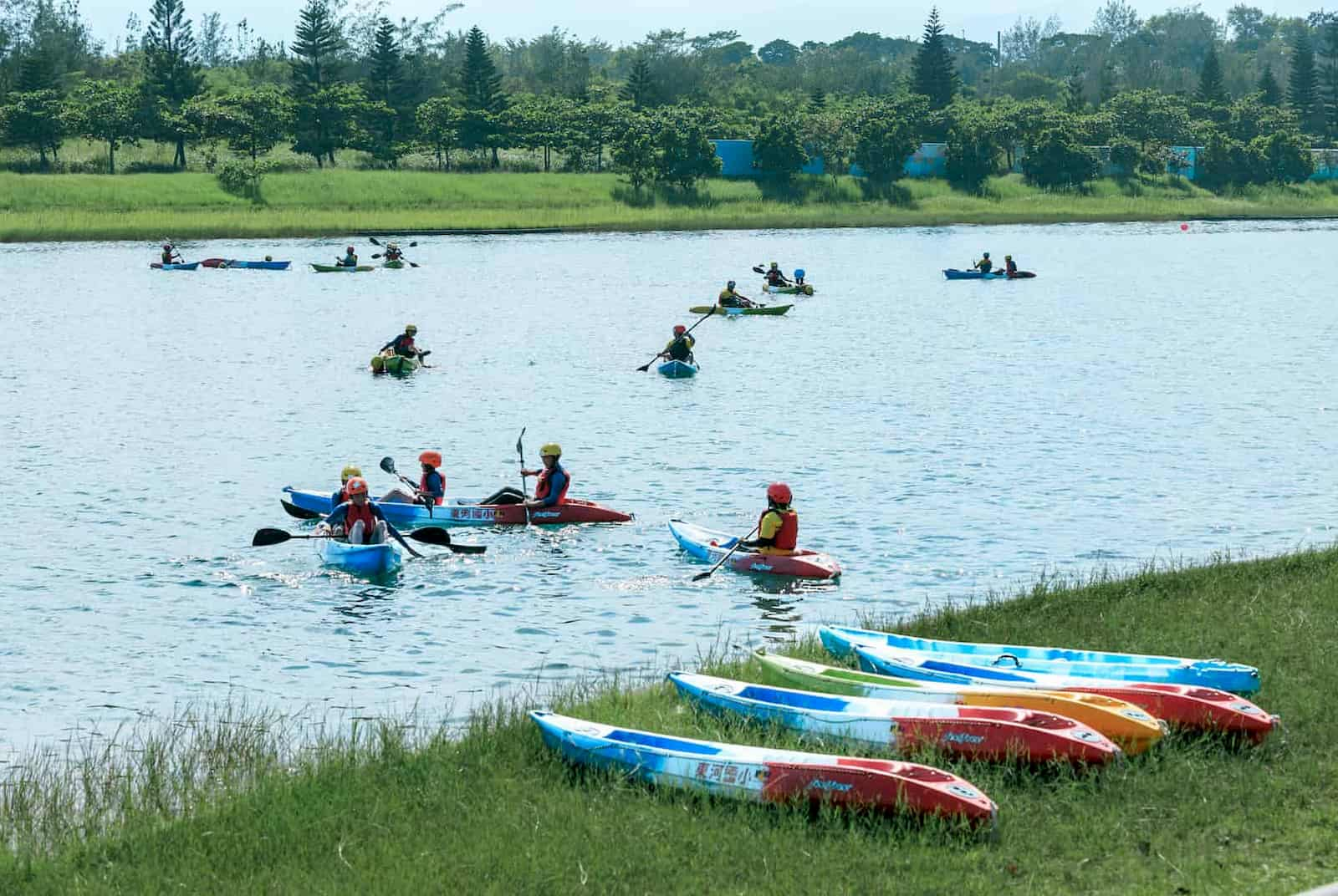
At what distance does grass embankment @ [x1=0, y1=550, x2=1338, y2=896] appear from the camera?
12805 millimetres

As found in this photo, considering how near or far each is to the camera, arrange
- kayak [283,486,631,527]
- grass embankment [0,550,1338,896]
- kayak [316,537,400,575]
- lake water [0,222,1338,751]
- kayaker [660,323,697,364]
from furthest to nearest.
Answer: kayaker [660,323,697,364]
kayak [283,486,631,527]
kayak [316,537,400,575]
lake water [0,222,1338,751]
grass embankment [0,550,1338,896]

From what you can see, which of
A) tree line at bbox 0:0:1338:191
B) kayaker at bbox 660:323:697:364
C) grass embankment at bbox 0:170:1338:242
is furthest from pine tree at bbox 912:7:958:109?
kayaker at bbox 660:323:697:364

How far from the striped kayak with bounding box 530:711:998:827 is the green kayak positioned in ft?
231

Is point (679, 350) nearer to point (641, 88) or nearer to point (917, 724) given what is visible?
point (917, 724)

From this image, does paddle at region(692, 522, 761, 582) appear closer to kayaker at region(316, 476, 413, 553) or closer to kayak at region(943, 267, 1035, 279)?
kayaker at region(316, 476, 413, 553)

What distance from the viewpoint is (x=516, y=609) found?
24688 millimetres

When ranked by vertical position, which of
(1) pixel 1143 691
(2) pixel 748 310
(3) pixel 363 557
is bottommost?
(3) pixel 363 557

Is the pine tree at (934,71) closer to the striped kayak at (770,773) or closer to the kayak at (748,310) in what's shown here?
the kayak at (748,310)

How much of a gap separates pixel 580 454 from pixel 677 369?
13.9m

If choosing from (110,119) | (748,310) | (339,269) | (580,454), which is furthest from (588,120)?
(580,454)

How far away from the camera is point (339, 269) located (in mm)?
85562

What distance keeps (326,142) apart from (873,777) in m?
122

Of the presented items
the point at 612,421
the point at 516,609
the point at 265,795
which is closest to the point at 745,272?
the point at 612,421

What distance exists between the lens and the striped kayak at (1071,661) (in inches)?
645
